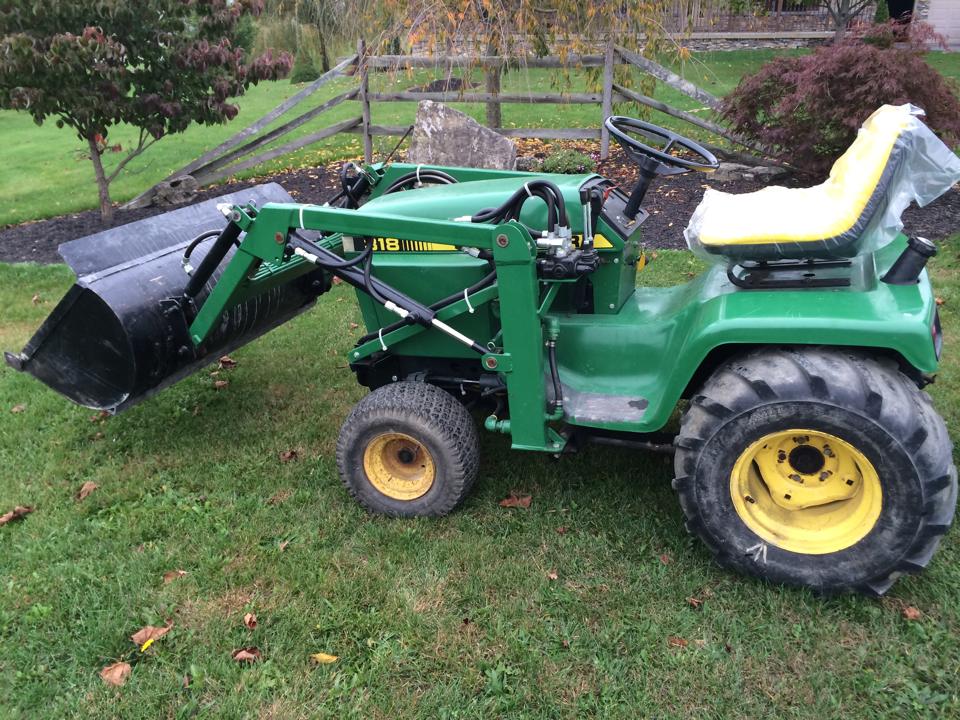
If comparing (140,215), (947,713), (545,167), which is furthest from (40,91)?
(947,713)

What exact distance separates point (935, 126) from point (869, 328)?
19.1 feet

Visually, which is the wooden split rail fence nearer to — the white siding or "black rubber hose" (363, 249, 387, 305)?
"black rubber hose" (363, 249, 387, 305)

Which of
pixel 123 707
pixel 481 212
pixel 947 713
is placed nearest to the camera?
pixel 947 713

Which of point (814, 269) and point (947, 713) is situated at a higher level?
point (814, 269)

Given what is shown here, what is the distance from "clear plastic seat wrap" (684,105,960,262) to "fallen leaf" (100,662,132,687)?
2562mm

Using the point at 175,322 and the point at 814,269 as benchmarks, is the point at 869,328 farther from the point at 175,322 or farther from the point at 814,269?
the point at 175,322

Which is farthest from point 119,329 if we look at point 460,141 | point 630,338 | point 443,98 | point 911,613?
point 443,98

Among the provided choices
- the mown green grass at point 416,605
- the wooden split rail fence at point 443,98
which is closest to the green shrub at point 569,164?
the wooden split rail fence at point 443,98

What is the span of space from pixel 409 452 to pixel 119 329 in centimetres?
143

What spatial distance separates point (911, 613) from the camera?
2.70 m

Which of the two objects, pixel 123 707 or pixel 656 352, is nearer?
pixel 123 707

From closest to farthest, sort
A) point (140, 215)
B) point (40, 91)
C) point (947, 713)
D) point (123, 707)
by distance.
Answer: point (947, 713) → point (123, 707) → point (40, 91) → point (140, 215)

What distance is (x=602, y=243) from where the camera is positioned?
3.29 m

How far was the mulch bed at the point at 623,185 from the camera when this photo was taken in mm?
6945
